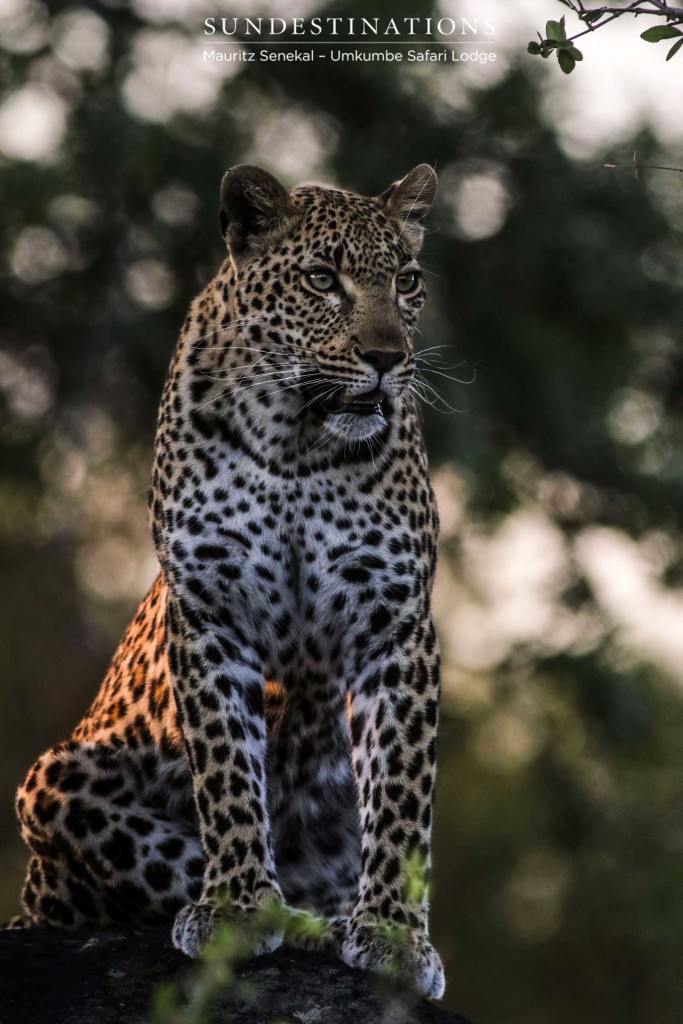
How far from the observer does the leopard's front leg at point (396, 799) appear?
6059mm

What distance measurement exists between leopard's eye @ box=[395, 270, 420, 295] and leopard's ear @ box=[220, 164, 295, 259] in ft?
1.57

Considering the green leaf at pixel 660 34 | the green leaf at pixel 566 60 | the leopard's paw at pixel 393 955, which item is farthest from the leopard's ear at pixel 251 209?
the leopard's paw at pixel 393 955

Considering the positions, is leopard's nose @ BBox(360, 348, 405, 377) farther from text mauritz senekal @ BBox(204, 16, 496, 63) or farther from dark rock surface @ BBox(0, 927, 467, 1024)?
text mauritz senekal @ BBox(204, 16, 496, 63)

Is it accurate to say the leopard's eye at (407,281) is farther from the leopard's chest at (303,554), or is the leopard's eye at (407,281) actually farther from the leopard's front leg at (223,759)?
the leopard's front leg at (223,759)

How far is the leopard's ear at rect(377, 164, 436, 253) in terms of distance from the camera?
6.83m

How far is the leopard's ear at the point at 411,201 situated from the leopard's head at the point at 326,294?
0.05m

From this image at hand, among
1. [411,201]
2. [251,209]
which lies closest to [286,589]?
[251,209]

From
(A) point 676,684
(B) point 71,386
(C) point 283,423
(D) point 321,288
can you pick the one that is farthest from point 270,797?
(A) point 676,684

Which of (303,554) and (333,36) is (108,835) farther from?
(333,36)

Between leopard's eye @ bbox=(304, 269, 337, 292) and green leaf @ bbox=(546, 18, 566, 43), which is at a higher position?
green leaf @ bbox=(546, 18, 566, 43)

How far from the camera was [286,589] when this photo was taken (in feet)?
20.8

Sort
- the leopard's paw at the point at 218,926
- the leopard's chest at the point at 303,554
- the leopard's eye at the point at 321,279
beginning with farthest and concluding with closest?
the leopard's eye at the point at 321,279 < the leopard's chest at the point at 303,554 < the leopard's paw at the point at 218,926

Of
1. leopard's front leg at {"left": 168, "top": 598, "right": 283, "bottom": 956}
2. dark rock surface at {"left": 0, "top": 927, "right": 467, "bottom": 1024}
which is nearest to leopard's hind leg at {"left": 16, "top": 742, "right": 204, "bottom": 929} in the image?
dark rock surface at {"left": 0, "top": 927, "right": 467, "bottom": 1024}

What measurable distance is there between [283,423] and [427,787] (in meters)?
1.43
